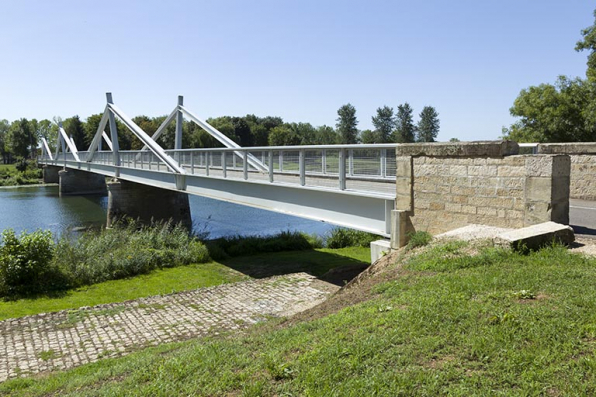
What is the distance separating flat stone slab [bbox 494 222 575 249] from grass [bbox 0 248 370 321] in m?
7.82

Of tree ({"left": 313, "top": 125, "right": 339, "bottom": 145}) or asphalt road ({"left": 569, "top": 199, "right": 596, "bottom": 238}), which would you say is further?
tree ({"left": 313, "top": 125, "right": 339, "bottom": 145})

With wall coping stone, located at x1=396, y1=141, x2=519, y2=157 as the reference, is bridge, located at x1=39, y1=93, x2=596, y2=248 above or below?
below

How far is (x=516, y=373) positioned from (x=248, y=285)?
9.28m

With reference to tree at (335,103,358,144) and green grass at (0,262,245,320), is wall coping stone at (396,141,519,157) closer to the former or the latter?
green grass at (0,262,245,320)

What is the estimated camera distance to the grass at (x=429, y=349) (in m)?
3.38

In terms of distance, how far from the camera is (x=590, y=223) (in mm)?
8727

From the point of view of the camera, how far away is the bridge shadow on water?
525 inches

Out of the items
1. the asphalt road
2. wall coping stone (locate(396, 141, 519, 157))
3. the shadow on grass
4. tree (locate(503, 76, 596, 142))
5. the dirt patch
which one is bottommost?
the dirt patch

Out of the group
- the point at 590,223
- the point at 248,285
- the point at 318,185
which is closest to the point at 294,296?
the point at 248,285

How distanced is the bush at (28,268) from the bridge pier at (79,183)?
43.4m

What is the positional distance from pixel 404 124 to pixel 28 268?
80.0 meters

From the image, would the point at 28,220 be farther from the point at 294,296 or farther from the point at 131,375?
the point at 131,375

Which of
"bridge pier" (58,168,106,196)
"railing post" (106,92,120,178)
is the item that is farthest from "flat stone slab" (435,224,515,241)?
"bridge pier" (58,168,106,196)

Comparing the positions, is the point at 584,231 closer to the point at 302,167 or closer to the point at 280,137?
the point at 302,167
